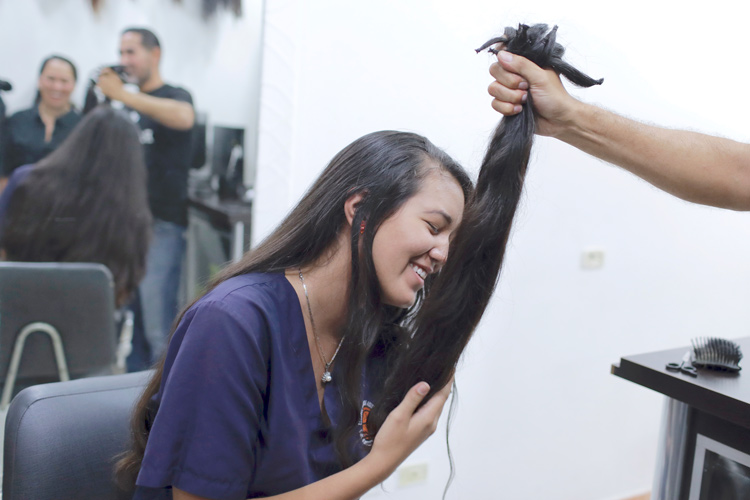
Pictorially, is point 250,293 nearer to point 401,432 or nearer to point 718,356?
point 401,432

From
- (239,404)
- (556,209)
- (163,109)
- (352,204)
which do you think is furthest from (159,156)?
(556,209)

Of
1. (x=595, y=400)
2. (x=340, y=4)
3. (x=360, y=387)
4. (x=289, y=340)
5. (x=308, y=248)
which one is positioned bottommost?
(x=595, y=400)

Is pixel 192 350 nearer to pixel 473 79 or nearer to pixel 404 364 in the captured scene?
pixel 404 364

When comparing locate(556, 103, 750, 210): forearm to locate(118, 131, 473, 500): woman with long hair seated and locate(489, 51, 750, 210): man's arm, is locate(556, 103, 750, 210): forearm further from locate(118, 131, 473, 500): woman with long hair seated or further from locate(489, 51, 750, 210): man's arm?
locate(118, 131, 473, 500): woman with long hair seated

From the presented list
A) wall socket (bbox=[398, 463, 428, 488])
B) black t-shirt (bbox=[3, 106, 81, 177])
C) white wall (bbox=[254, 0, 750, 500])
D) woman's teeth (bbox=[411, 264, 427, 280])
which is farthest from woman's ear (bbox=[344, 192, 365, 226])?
wall socket (bbox=[398, 463, 428, 488])

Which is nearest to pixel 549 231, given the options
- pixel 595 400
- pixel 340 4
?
pixel 595 400

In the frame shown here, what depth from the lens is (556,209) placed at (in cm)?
224

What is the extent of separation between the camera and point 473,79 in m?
1.98

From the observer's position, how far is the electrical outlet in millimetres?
2341

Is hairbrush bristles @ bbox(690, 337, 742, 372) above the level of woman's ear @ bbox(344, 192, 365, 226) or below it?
below

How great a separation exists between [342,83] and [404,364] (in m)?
1.01

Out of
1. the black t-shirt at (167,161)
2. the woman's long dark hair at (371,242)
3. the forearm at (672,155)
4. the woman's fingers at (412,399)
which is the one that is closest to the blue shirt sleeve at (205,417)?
the woman's long dark hair at (371,242)

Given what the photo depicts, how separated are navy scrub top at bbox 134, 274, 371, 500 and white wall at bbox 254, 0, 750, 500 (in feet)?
2.63

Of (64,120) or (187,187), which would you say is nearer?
(64,120)
